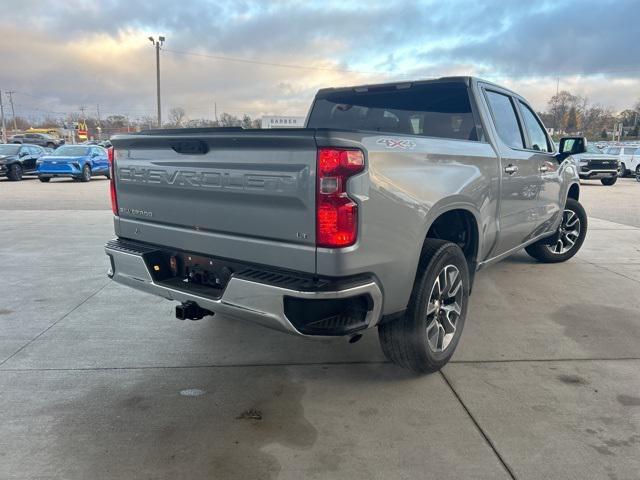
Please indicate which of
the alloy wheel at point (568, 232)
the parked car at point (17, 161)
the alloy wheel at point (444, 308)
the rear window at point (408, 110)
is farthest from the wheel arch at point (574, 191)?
the parked car at point (17, 161)

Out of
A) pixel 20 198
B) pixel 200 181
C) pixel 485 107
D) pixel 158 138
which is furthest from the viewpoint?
pixel 20 198

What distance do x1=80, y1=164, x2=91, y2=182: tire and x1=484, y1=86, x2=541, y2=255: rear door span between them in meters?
18.9

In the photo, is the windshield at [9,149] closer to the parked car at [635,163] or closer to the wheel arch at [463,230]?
the wheel arch at [463,230]

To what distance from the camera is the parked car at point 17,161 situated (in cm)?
1966

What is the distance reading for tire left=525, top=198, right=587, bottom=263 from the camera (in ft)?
21.5

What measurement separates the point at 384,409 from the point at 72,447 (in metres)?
1.73

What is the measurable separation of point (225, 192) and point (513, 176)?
2646 mm

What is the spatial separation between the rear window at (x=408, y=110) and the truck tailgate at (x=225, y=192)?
1772 mm

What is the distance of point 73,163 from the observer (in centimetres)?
1934

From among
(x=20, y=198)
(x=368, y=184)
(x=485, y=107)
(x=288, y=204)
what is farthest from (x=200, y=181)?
(x=20, y=198)

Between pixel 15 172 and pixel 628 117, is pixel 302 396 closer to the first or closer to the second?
pixel 15 172

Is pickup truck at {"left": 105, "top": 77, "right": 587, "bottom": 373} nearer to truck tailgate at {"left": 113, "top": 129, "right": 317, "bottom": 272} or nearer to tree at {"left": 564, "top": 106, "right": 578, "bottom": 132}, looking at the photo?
truck tailgate at {"left": 113, "top": 129, "right": 317, "bottom": 272}

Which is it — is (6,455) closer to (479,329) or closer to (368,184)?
(368,184)

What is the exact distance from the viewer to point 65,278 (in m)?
5.68
